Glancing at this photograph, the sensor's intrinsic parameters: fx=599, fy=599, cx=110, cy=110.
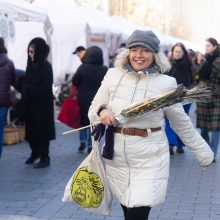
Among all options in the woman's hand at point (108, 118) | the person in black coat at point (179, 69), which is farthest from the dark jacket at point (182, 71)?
the woman's hand at point (108, 118)

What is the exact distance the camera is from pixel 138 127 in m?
3.95

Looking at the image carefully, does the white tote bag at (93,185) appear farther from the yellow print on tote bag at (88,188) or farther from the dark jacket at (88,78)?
the dark jacket at (88,78)

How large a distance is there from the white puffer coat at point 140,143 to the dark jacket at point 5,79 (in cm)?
389

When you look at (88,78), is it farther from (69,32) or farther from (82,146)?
(69,32)

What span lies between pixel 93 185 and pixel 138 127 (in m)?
0.52

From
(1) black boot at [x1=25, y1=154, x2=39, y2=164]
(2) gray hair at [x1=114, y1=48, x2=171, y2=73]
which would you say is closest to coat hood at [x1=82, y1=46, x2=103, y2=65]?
(1) black boot at [x1=25, y1=154, x2=39, y2=164]

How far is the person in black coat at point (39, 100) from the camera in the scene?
25.6ft

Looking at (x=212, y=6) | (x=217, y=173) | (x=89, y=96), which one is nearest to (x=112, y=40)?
(x=89, y=96)

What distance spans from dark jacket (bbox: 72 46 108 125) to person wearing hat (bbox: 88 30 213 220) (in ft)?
15.7

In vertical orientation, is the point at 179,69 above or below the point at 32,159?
above

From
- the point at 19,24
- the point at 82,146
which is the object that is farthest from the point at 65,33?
the point at 82,146

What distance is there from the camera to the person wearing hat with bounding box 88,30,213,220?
3.92 metres

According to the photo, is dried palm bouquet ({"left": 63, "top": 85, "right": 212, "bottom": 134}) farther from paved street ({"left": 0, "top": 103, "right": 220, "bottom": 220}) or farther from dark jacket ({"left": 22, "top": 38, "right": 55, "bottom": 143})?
dark jacket ({"left": 22, "top": 38, "right": 55, "bottom": 143})

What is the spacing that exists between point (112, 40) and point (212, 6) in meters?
54.1
